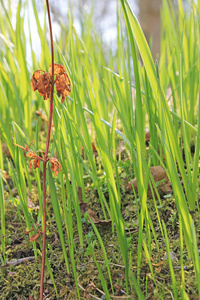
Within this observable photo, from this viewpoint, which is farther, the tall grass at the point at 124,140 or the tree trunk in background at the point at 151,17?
the tree trunk in background at the point at 151,17

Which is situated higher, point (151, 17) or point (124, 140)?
point (151, 17)

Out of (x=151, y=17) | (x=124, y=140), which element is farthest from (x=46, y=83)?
(x=151, y=17)

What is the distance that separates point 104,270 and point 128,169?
51cm

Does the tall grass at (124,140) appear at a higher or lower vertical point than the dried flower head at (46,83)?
lower

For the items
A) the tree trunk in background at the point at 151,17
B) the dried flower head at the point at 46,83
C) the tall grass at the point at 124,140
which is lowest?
the tall grass at the point at 124,140

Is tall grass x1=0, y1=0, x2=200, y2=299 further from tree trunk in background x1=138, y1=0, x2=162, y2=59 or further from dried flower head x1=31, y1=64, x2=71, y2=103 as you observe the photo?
tree trunk in background x1=138, y1=0, x2=162, y2=59

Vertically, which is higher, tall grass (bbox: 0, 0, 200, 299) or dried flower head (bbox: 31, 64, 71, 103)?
dried flower head (bbox: 31, 64, 71, 103)

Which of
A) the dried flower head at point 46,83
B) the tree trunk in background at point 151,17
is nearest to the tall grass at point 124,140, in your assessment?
the dried flower head at point 46,83

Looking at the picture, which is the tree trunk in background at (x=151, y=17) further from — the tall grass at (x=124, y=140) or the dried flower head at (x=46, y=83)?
the dried flower head at (x=46, y=83)

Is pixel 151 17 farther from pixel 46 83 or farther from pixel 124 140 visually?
pixel 46 83

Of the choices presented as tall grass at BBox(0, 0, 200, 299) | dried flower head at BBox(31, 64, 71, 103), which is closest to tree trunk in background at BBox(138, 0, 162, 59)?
tall grass at BBox(0, 0, 200, 299)

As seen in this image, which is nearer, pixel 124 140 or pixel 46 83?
pixel 46 83

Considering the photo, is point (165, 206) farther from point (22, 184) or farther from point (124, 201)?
point (22, 184)

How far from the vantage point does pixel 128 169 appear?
123cm
